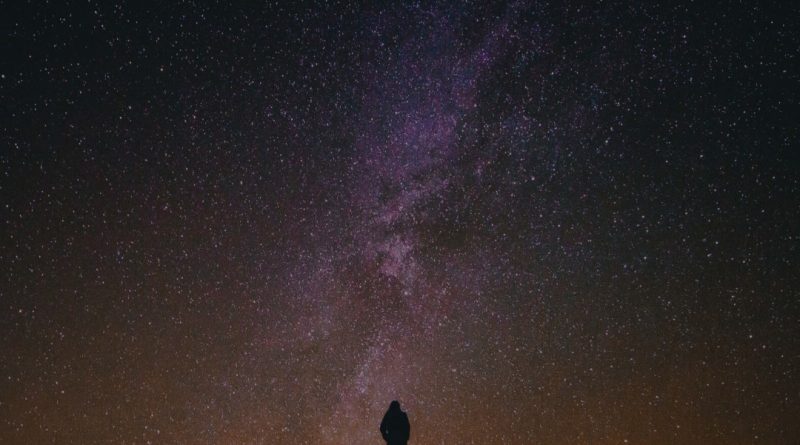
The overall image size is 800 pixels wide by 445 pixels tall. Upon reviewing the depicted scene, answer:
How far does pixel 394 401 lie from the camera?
462 cm

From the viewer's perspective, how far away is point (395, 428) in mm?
4562

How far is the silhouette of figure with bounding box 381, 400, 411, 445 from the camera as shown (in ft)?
15.0

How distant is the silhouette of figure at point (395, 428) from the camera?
4559 mm

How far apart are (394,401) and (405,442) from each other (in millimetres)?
321

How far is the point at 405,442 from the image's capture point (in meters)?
4.62
